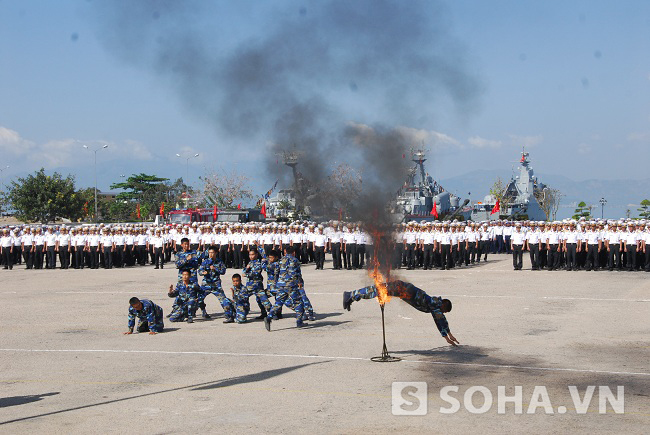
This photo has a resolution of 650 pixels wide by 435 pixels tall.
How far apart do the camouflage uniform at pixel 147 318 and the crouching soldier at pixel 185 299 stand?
4.25 feet

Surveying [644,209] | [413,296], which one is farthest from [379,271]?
[644,209]

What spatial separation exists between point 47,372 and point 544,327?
374 inches

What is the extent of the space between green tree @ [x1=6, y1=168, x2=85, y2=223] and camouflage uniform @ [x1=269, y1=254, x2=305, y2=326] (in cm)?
5411

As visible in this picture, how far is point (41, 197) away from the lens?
6538 centimetres

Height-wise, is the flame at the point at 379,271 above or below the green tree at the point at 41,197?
below

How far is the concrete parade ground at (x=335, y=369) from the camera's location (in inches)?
344

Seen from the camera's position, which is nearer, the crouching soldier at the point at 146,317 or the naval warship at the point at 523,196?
the crouching soldier at the point at 146,317

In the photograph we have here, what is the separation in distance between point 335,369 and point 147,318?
5294 millimetres

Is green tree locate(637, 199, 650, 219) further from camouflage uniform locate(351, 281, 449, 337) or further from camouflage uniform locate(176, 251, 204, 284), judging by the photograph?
camouflage uniform locate(351, 281, 449, 337)

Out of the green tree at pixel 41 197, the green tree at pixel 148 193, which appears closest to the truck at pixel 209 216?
the green tree at pixel 41 197

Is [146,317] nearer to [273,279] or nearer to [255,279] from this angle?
[255,279]

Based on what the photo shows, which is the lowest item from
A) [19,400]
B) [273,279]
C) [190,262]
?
[19,400]

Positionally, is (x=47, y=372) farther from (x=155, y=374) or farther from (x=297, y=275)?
(x=297, y=275)

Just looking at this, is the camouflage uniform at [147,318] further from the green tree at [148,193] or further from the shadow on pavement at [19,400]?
the green tree at [148,193]
